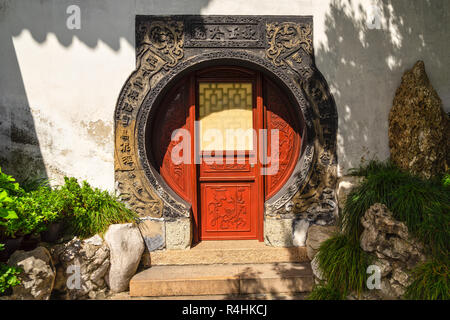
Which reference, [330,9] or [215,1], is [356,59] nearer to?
[330,9]

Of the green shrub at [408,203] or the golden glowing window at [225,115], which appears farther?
the golden glowing window at [225,115]

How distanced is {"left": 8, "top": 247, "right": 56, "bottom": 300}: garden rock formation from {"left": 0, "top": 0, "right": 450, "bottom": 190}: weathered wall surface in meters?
1.36

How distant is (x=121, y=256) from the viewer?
403 cm

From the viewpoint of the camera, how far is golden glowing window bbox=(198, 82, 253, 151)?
15.9 ft

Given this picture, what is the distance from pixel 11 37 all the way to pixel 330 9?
456 centimetres

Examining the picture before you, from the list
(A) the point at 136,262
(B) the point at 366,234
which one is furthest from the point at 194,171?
(B) the point at 366,234

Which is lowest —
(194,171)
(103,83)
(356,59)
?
(194,171)

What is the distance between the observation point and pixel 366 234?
3.74m

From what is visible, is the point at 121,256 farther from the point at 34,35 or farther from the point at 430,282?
the point at 430,282

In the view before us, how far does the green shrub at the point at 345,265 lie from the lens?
3.59 meters

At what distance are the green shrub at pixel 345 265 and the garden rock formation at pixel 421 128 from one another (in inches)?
61.4

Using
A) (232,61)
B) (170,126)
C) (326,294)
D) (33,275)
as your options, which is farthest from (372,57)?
(33,275)

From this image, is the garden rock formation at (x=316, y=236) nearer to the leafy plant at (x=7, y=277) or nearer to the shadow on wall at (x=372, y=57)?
the shadow on wall at (x=372, y=57)

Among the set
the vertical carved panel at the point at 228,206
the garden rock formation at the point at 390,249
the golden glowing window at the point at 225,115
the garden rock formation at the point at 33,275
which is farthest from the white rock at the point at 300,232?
the garden rock formation at the point at 33,275
